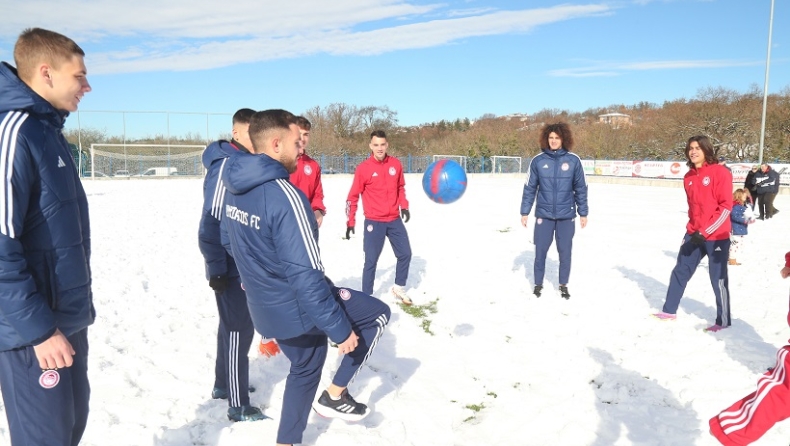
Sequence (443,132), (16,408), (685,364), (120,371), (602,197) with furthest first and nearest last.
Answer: (443,132) < (602,197) < (685,364) < (120,371) < (16,408)

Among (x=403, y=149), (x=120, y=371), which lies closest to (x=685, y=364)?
(x=120, y=371)

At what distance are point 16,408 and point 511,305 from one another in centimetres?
564

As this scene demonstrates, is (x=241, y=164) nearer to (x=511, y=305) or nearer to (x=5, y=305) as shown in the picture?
Answer: (x=5, y=305)

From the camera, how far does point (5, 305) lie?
6.88 ft

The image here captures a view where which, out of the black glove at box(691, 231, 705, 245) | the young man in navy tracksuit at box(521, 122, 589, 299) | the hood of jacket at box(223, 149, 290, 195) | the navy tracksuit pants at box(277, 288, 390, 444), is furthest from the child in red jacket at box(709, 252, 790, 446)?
the young man in navy tracksuit at box(521, 122, 589, 299)

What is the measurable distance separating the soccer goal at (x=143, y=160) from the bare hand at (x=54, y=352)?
40933mm

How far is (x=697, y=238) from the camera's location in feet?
18.9

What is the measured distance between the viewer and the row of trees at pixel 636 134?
121 ft

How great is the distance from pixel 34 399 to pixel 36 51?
1442 mm

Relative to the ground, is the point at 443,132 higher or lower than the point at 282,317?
higher

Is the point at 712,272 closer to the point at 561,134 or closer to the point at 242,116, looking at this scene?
the point at 561,134

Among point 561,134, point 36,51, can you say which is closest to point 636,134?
point 561,134

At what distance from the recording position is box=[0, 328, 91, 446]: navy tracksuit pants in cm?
224

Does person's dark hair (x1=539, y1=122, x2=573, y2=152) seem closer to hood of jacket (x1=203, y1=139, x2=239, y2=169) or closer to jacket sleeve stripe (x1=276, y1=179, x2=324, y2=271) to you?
hood of jacket (x1=203, y1=139, x2=239, y2=169)
